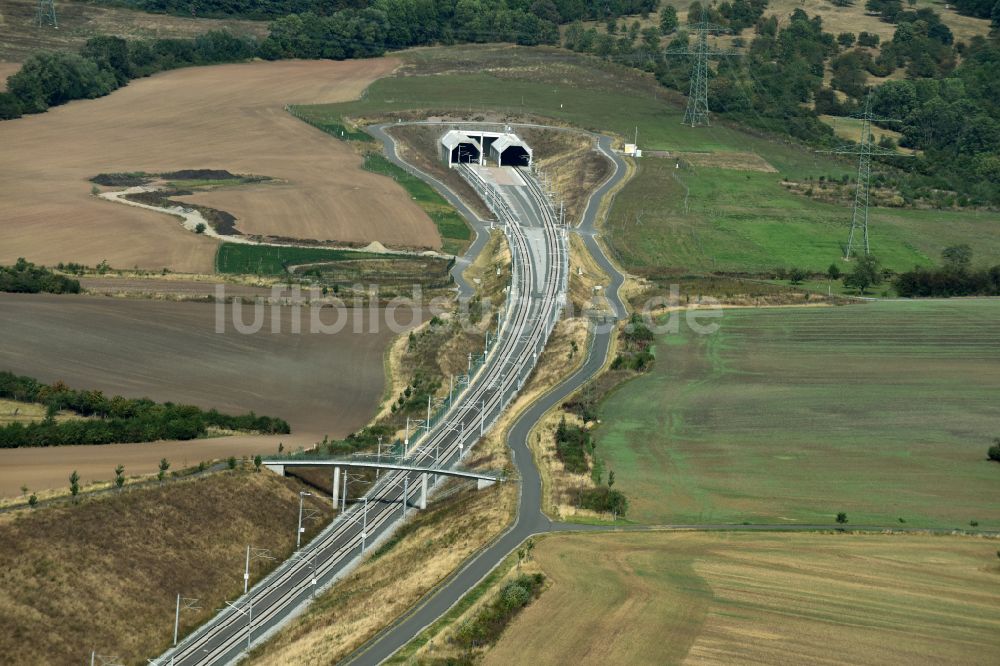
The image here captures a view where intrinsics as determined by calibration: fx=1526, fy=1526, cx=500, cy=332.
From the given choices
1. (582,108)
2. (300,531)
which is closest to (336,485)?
(300,531)

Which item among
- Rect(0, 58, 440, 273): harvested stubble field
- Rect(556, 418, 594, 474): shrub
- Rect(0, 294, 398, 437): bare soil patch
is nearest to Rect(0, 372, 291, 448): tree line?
Rect(0, 294, 398, 437): bare soil patch

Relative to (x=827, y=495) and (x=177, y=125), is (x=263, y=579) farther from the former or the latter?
(x=177, y=125)

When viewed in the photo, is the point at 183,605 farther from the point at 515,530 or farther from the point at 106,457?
the point at 515,530

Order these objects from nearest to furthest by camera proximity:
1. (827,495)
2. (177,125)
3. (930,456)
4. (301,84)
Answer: (827,495) → (930,456) → (177,125) → (301,84)

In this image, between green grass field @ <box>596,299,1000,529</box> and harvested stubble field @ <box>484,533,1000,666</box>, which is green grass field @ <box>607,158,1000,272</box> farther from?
harvested stubble field @ <box>484,533,1000,666</box>

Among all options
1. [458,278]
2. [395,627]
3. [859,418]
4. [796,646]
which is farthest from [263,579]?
[458,278]
